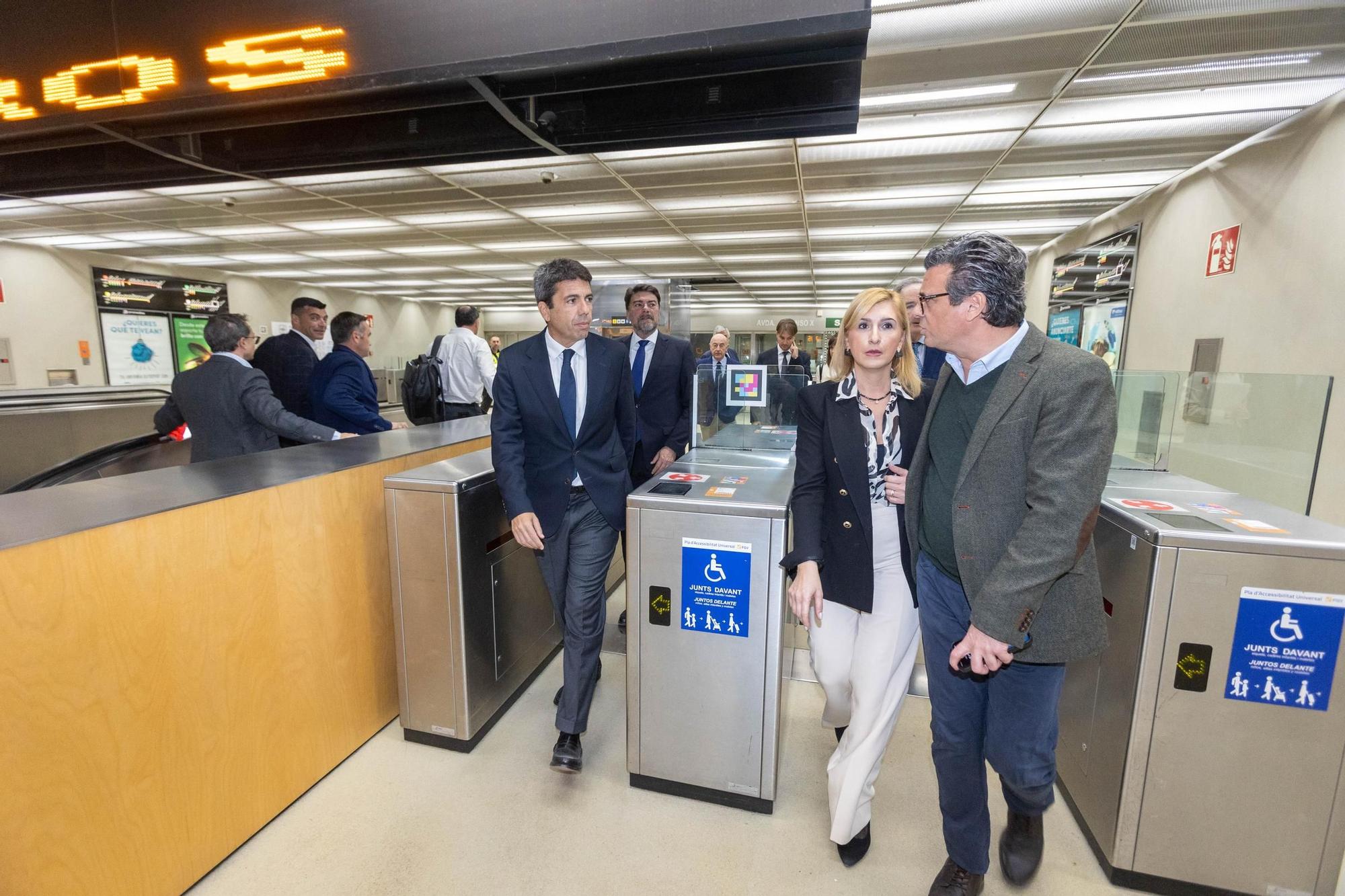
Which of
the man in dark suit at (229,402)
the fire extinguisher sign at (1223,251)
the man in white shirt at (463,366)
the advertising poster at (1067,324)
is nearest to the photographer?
the man in dark suit at (229,402)

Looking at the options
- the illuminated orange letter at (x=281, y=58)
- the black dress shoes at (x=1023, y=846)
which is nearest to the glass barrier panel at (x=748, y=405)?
the black dress shoes at (x=1023, y=846)

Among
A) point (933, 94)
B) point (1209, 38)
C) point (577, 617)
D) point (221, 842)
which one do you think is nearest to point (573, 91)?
point (577, 617)

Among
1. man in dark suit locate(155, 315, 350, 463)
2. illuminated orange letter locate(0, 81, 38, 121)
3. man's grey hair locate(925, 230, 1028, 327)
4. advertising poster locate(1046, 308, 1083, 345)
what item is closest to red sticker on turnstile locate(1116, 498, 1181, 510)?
man's grey hair locate(925, 230, 1028, 327)

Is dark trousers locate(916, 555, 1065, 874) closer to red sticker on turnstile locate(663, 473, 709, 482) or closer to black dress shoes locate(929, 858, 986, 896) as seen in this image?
black dress shoes locate(929, 858, 986, 896)

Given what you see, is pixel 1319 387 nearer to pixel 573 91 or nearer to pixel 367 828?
pixel 573 91

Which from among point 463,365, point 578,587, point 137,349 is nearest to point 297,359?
point 463,365

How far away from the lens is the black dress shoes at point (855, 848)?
69.2 inches

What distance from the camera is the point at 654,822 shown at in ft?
6.34

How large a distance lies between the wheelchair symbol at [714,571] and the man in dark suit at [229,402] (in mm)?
2095

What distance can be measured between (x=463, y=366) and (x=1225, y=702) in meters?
4.75

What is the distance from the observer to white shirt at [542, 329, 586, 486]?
2.16 meters

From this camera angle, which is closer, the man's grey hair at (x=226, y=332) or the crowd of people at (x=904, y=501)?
the crowd of people at (x=904, y=501)

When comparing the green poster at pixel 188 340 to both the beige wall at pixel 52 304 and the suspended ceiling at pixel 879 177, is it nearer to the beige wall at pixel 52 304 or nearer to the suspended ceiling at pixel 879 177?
the beige wall at pixel 52 304

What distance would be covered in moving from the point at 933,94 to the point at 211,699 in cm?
505
